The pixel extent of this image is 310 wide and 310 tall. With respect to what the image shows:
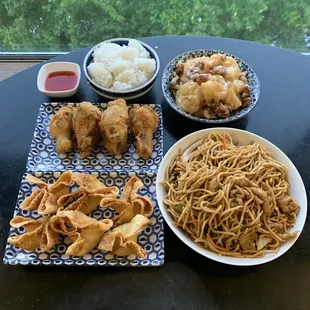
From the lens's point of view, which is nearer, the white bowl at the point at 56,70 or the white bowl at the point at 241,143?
the white bowl at the point at 241,143

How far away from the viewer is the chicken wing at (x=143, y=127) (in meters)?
1.96

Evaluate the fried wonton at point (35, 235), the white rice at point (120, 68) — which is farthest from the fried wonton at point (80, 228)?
the white rice at point (120, 68)

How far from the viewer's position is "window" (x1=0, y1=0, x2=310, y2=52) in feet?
11.0

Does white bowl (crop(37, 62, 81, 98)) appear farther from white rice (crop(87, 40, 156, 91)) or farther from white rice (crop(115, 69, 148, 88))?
white rice (crop(115, 69, 148, 88))

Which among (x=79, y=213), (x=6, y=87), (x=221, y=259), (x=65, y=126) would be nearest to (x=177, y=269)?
(x=221, y=259)

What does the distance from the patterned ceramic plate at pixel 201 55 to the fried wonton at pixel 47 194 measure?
64 cm

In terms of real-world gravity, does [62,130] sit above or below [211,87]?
below

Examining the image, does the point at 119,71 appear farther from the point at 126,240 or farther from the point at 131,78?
the point at 126,240

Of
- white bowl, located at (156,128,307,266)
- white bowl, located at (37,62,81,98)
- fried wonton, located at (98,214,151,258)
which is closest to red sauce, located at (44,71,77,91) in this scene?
white bowl, located at (37,62,81,98)

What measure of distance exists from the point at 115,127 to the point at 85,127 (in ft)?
0.48

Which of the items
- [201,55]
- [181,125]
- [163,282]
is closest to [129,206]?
[163,282]

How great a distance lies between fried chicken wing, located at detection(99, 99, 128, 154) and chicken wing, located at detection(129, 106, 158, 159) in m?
0.05

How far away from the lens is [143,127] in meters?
1.99

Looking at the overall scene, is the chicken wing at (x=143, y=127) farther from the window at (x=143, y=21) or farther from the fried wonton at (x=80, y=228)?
the window at (x=143, y=21)
